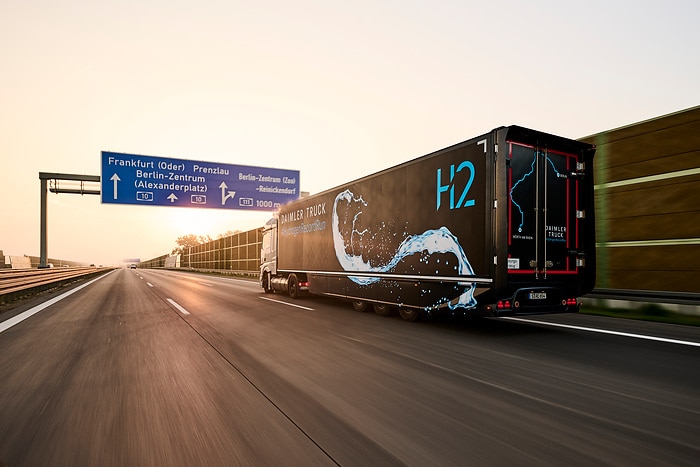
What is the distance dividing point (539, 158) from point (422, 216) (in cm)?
235

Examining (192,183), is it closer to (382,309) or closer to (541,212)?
(382,309)

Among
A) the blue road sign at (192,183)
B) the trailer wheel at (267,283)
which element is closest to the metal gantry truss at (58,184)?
the blue road sign at (192,183)

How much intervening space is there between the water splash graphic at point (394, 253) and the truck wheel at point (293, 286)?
327 centimetres

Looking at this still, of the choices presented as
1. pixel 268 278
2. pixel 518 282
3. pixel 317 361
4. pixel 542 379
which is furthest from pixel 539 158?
pixel 268 278

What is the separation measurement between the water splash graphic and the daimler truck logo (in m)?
0.57

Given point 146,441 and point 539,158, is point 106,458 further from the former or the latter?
point 539,158

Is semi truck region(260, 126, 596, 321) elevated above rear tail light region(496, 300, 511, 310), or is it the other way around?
semi truck region(260, 126, 596, 321)

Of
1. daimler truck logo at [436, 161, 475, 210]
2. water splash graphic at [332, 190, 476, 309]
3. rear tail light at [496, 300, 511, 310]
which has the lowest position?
rear tail light at [496, 300, 511, 310]

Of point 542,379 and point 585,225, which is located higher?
point 585,225

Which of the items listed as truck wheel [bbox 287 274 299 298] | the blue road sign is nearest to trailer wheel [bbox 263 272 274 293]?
truck wheel [bbox 287 274 299 298]

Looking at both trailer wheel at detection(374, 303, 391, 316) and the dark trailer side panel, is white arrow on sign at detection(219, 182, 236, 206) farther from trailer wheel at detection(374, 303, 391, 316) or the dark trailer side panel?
trailer wheel at detection(374, 303, 391, 316)

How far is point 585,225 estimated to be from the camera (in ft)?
25.2

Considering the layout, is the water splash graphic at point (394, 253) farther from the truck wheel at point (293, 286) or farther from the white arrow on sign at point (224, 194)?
the white arrow on sign at point (224, 194)

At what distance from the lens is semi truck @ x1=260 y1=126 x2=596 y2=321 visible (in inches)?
269
